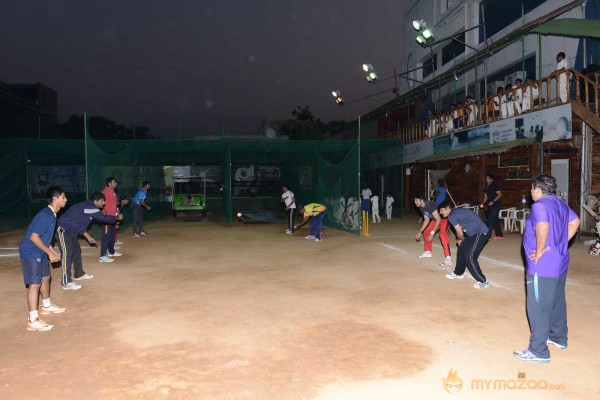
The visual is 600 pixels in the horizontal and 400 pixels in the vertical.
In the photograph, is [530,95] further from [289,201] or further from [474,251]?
[474,251]

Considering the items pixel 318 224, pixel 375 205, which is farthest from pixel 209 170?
pixel 318 224

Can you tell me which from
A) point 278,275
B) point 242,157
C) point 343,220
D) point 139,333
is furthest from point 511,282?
point 242,157

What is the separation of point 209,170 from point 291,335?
1000 inches

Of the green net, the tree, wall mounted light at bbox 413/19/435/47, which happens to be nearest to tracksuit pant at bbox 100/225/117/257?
the green net

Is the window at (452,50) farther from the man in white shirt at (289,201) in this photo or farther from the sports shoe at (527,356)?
the sports shoe at (527,356)

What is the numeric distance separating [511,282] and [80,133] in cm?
5178

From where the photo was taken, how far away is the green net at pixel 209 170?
53.2 feet

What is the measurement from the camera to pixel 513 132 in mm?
15688

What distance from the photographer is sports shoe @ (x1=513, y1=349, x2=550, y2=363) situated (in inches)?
178

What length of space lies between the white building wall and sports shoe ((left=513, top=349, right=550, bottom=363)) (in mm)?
14332

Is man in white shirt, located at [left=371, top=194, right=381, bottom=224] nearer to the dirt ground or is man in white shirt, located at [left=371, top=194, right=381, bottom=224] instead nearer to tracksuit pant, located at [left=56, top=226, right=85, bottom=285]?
the dirt ground

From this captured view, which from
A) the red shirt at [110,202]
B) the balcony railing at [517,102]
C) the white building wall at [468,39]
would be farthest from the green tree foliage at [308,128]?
the red shirt at [110,202]

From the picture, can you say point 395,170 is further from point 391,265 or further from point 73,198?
point 73,198

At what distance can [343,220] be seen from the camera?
54.3 ft
